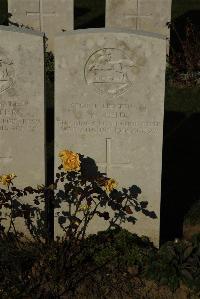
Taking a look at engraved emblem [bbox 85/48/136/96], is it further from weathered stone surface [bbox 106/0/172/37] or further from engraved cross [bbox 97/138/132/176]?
weathered stone surface [bbox 106/0/172/37]

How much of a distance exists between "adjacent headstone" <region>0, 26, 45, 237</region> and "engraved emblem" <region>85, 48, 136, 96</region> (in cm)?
45

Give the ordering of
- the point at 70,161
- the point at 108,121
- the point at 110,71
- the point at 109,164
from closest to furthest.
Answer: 1. the point at 70,161
2. the point at 110,71
3. the point at 108,121
4. the point at 109,164

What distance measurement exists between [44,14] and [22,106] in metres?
6.60

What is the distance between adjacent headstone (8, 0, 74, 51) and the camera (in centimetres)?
1162

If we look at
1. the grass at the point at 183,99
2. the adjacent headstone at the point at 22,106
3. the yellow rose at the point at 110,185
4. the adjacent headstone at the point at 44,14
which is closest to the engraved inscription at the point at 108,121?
the adjacent headstone at the point at 22,106

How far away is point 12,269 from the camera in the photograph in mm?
5363

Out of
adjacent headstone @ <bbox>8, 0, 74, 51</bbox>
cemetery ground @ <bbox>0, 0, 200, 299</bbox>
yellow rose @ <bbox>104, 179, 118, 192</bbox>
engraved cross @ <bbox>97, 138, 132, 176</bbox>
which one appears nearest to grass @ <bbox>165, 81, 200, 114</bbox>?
adjacent headstone @ <bbox>8, 0, 74, 51</bbox>

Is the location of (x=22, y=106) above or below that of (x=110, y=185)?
above

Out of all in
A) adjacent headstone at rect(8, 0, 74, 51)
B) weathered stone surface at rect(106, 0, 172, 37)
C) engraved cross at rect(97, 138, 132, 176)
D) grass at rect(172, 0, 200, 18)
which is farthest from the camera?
grass at rect(172, 0, 200, 18)

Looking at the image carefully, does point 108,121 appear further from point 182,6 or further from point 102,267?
point 182,6

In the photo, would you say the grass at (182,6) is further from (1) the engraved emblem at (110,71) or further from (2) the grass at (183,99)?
(1) the engraved emblem at (110,71)

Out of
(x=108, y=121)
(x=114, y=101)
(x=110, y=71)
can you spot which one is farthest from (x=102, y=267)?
(x=110, y=71)

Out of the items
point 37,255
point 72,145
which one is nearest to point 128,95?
point 72,145

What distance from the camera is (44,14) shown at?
11766 millimetres
